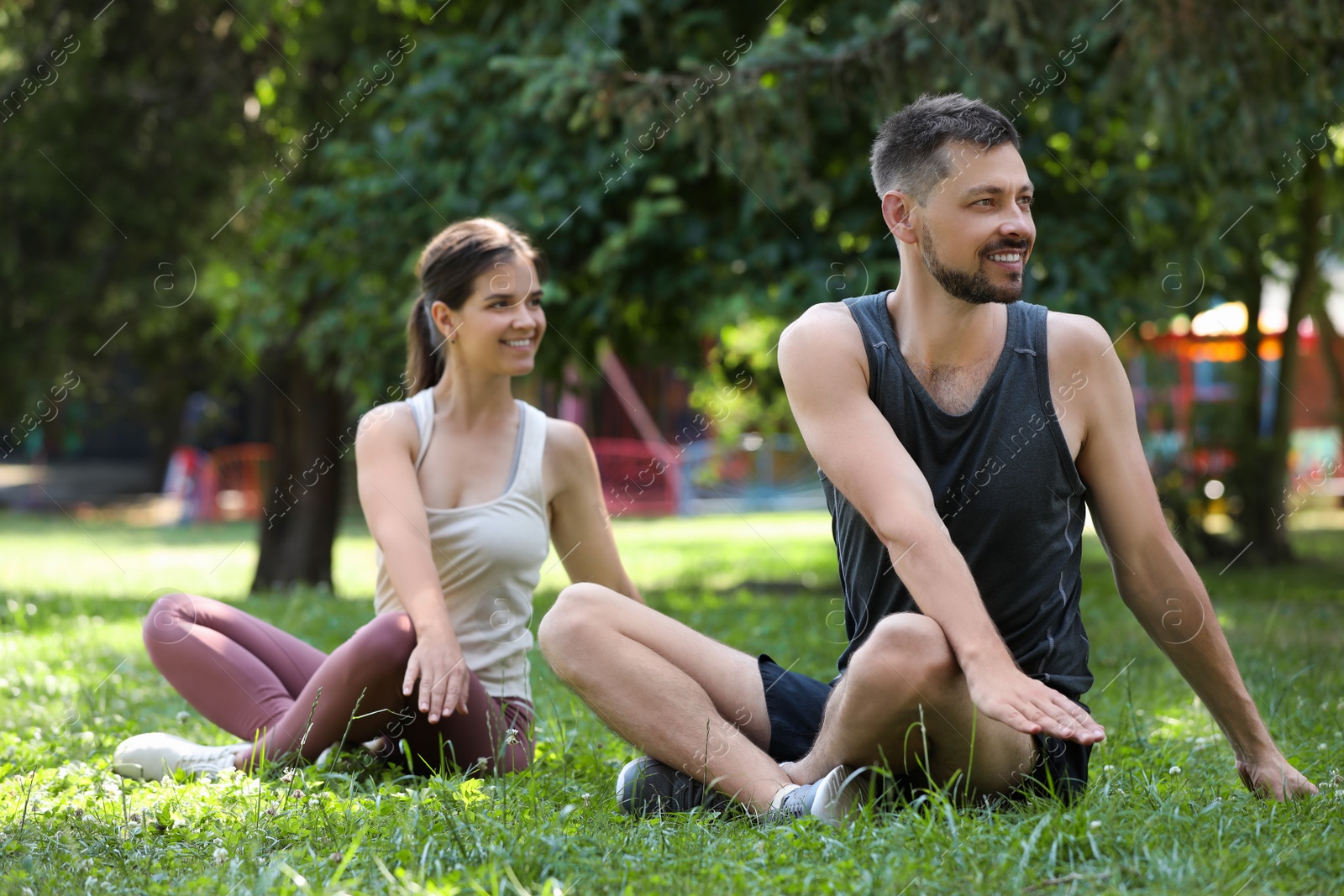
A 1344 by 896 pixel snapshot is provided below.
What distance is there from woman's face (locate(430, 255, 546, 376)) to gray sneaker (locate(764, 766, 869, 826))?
5.21 ft

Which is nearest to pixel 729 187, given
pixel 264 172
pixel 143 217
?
pixel 264 172

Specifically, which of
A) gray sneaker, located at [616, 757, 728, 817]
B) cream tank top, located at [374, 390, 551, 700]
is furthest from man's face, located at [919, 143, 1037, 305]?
cream tank top, located at [374, 390, 551, 700]

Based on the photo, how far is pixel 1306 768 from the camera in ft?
11.0

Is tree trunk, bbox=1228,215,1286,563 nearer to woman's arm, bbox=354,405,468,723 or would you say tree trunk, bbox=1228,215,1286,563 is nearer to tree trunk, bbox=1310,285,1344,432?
tree trunk, bbox=1310,285,1344,432

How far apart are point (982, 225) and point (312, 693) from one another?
199 cm

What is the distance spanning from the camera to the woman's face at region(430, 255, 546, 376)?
3.91 m

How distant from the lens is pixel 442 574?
3.76 m

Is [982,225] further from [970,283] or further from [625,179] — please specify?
[625,179]

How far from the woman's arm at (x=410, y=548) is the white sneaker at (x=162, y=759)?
0.59 m

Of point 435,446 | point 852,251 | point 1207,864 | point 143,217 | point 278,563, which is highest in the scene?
point 143,217

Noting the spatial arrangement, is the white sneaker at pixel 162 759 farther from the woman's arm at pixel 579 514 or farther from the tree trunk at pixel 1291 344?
the tree trunk at pixel 1291 344

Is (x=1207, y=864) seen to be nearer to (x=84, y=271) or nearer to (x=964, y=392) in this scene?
(x=964, y=392)

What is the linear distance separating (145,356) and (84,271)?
3522mm

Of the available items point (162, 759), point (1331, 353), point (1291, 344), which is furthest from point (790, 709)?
point (1331, 353)
